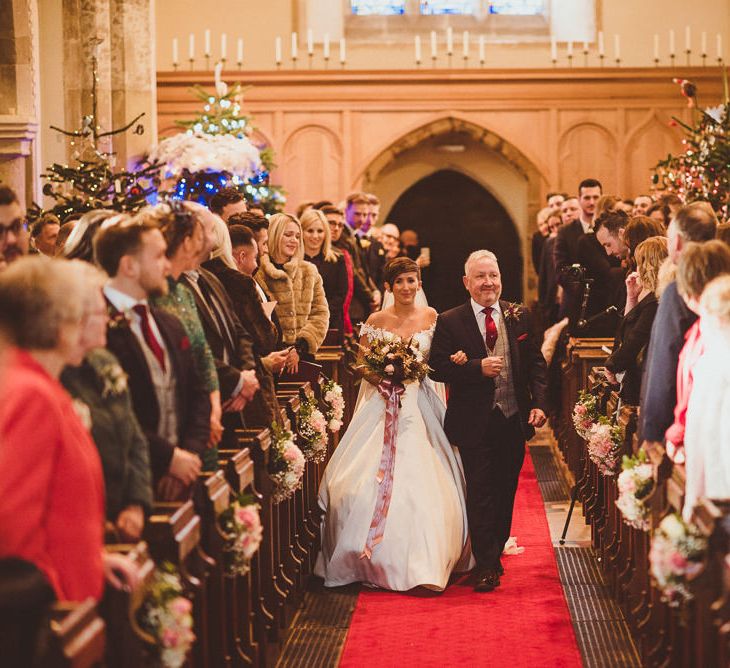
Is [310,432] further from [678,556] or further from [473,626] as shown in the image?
[678,556]

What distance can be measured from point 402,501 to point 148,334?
2.85 m

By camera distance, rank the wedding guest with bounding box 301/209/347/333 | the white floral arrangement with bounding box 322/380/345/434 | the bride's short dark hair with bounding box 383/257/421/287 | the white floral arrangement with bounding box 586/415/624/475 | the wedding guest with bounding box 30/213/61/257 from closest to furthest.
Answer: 1. the white floral arrangement with bounding box 586/415/624/475
2. the wedding guest with bounding box 30/213/61/257
3. the bride's short dark hair with bounding box 383/257/421/287
4. the white floral arrangement with bounding box 322/380/345/434
5. the wedding guest with bounding box 301/209/347/333

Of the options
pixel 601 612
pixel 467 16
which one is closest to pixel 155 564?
pixel 601 612

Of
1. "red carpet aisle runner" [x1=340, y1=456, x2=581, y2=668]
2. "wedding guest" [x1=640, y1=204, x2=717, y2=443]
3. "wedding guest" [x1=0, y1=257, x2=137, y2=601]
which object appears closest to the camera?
"wedding guest" [x1=0, y1=257, x2=137, y2=601]

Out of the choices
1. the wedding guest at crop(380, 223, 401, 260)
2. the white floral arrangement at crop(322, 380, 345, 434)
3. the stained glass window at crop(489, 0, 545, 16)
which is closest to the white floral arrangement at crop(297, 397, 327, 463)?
the white floral arrangement at crop(322, 380, 345, 434)

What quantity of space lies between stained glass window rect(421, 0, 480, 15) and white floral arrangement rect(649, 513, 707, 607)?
1294cm

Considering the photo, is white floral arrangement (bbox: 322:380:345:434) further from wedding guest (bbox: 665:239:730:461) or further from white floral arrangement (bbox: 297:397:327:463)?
wedding guest (bbox: 665:239:730:461)

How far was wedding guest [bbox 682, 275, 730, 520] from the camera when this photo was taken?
431 centimetres

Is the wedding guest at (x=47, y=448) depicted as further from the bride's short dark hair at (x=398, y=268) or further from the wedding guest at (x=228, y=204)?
the wedding guest at (x=228, y=204)

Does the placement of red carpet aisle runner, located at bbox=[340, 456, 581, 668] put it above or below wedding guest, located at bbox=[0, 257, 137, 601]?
below

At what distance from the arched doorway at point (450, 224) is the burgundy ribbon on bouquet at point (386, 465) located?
9.86 m

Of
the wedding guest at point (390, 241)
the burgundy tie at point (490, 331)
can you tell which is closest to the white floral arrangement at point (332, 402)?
the burgundy tie at point (490, 331)

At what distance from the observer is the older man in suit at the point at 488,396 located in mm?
6777

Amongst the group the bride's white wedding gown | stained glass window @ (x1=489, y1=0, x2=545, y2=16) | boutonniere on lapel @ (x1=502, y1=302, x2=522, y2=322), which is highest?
stained glass window @ (x1=489, y1=0, x2=545, y2=16)
